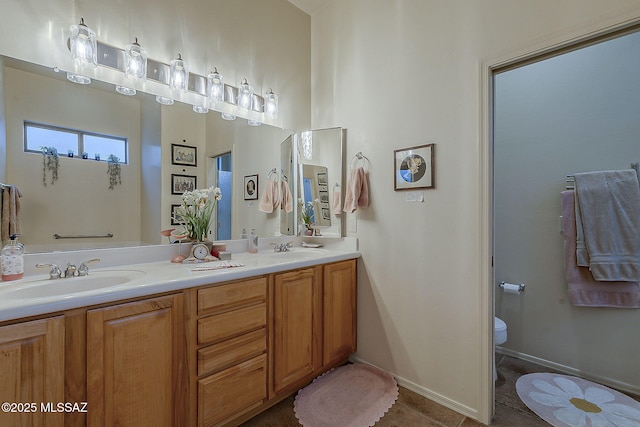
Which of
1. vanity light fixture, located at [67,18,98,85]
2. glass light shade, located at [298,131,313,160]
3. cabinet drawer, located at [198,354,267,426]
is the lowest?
cabinet drawer, located at [198,354,267,426]

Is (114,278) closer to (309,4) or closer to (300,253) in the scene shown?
(300,253)

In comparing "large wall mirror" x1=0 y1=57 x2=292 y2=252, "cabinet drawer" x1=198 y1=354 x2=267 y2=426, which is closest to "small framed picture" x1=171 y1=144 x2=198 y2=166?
"large wall mirror" x1=0 y1=57 x2=292 y2=252

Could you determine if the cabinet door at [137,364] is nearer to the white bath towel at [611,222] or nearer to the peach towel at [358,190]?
the peach towel at [358,190]

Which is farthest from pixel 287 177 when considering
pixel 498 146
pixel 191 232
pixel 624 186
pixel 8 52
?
pixel 624 186

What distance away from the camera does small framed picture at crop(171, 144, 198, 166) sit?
6.32 ft

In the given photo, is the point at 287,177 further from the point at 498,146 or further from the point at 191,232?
the point at 498,146

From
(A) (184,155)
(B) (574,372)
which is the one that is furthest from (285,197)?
(B) (574,372)

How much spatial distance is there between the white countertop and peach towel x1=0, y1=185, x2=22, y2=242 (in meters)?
0.14

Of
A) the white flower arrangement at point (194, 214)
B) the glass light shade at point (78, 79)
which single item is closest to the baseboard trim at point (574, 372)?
the white flower arrangement at point (194, 214)

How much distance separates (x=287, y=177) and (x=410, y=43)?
1.43m

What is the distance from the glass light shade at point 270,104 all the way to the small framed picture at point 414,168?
112cm

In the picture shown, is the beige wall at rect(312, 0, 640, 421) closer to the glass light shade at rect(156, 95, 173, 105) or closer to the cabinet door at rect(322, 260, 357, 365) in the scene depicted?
the cabinet door at rect(322, 260, 357, 365)

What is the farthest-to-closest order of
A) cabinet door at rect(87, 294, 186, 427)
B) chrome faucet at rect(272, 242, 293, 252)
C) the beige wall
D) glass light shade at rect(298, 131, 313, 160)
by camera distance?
1. glass light shade at rect(298, 131, 313, 160)
2. chrome faucet at rect(272, 242, 293, 252)
3. the beige wall
4. cabinet door at rect(87, 294, 186, 427)

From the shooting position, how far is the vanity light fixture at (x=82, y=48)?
5.00 feet
